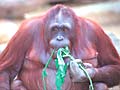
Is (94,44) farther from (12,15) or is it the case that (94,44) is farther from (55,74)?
(12,15)

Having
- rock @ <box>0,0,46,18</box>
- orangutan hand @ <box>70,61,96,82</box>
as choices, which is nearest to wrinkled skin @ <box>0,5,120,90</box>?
orangutan hand @ <box>70,61,96,82</box>

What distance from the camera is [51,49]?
216 cm

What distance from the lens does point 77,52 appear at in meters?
2.20

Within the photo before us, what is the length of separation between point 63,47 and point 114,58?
1.16 ft

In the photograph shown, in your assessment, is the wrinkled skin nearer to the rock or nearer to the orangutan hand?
the orangutan hand

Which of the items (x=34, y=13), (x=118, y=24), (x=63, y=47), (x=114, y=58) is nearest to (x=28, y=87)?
(x=63, y=47)

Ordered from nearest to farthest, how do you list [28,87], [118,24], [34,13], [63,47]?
[63,47]
[28,87]
[118,24]
[34,13]

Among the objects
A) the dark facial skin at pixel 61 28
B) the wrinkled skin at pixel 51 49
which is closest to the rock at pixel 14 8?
the wrinkled skin at pixel 51 49

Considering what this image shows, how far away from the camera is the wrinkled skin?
216cm

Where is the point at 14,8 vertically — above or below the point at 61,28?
above

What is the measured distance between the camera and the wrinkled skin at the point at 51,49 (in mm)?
2160

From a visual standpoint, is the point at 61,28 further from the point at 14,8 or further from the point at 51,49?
the point at 14,8

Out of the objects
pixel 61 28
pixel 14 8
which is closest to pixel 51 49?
pixel 61 28

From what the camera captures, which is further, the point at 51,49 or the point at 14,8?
the point at 14,8
